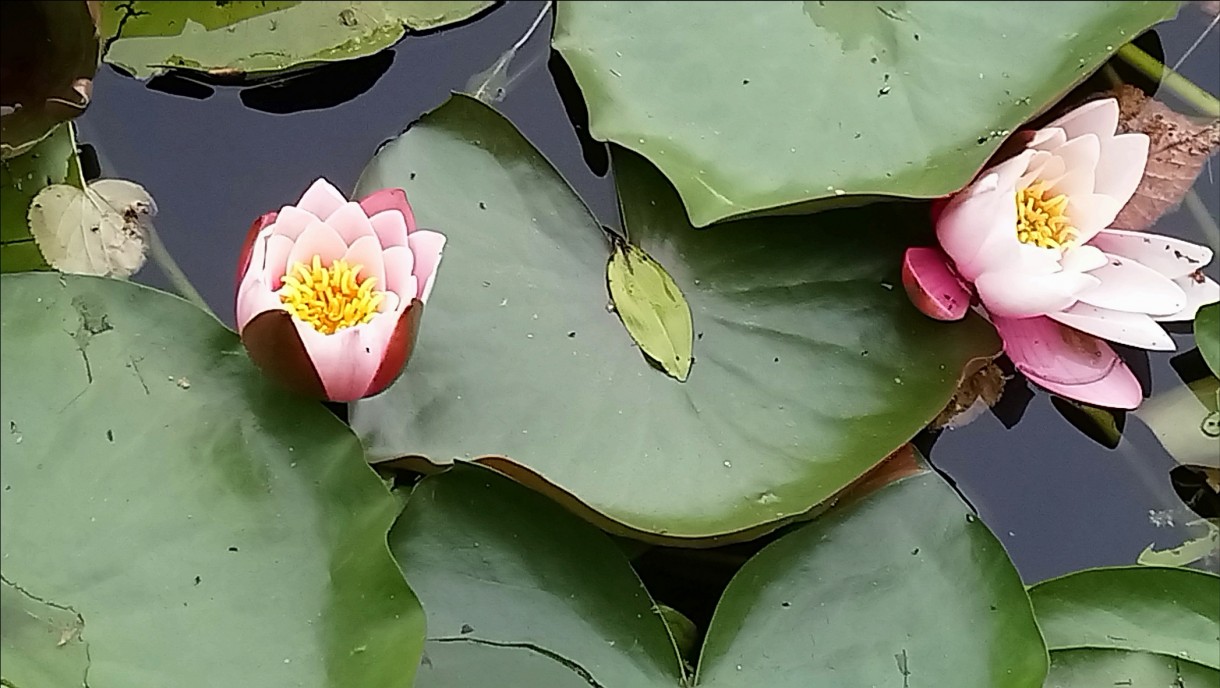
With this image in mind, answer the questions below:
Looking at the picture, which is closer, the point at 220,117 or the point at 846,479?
the point at 846,479

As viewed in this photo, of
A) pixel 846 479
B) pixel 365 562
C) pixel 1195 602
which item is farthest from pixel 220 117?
pixel 1195 602

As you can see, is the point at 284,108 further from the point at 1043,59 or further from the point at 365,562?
the point at 1043,59

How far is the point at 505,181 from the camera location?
911mm

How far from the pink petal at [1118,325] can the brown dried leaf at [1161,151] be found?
17cm

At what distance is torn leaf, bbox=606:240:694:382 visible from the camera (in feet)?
2.86

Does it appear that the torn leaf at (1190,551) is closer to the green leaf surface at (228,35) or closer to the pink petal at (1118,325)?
the pink petal at (1118,325)

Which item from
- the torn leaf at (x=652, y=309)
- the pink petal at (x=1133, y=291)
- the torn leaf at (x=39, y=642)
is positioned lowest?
the torn leaf at (x=39, y=642)

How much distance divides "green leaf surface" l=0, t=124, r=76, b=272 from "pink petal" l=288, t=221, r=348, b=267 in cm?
26

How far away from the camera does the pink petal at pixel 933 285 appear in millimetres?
887

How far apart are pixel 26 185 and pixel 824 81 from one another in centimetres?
67

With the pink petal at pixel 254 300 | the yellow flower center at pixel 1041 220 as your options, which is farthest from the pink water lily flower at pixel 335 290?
the yellow flower center at pixel 1041 220

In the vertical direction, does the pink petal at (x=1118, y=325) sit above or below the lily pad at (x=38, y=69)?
below

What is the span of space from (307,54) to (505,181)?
22 centimetres

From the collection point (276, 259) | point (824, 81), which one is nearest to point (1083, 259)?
point (824, 81)
